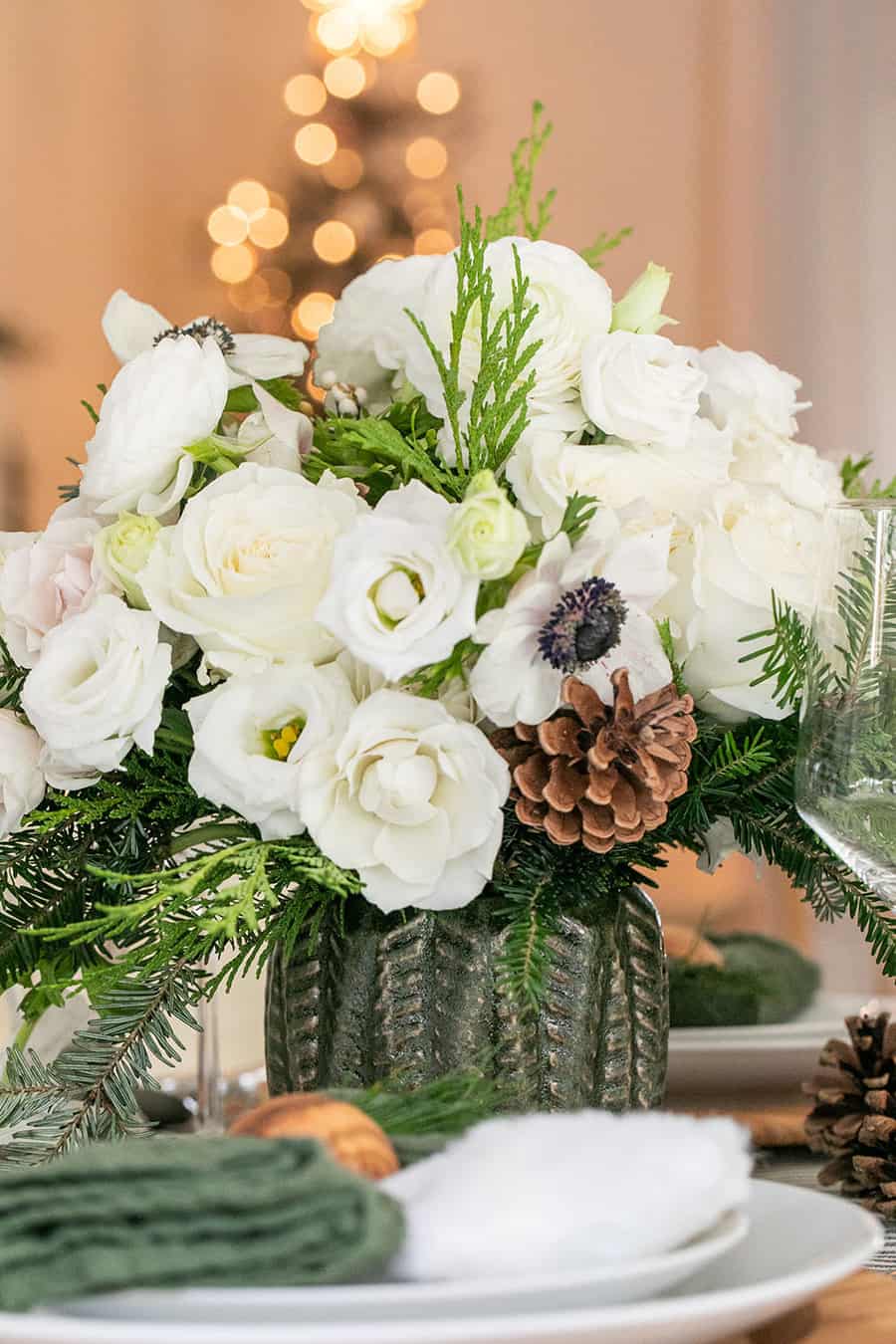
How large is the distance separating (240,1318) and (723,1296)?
0.32ft

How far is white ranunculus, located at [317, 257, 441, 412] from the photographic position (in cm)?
63

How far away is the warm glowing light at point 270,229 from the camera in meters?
3.05

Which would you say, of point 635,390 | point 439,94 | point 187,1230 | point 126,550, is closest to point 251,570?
point 126,550

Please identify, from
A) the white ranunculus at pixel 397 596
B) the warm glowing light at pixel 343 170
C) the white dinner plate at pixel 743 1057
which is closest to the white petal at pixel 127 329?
the white ranunculus at pixel 397 596

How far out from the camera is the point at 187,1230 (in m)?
0.32

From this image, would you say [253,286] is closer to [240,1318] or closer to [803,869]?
[803,869]

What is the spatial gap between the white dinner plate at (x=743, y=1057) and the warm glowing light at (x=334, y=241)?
2.40 metres

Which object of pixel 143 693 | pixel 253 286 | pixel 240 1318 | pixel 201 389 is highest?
pixel 253 286

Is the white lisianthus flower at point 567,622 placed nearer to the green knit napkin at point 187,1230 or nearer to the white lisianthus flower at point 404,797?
the white lisianthus flower at point 404,797

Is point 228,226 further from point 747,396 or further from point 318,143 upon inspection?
point 747,396

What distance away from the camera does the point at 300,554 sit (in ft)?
1.75

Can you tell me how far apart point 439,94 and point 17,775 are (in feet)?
8.97

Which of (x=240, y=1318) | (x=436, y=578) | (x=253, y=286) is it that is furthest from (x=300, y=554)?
(x=253, y=286)

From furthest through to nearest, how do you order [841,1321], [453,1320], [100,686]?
[100,686] < [841,1321] < [453,1320]
